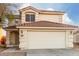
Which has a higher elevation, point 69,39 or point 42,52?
point 69,39

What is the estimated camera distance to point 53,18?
5.11 m

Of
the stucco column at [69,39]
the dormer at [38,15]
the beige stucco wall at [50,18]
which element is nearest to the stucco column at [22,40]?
the dormer at [38,15]

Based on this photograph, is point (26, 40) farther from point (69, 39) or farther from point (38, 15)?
point (69, 39)

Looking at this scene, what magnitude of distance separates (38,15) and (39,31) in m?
0.35

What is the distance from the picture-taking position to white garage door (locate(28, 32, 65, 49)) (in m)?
5.12

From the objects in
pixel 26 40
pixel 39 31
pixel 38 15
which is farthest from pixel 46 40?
pixel 38 15

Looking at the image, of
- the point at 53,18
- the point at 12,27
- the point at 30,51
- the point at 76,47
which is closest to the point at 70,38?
the point at 76,47

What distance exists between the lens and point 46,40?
5.14 m

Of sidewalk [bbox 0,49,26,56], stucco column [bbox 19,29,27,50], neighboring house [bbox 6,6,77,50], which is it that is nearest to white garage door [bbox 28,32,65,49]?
neighboring house [bbox 6,6,77,50]

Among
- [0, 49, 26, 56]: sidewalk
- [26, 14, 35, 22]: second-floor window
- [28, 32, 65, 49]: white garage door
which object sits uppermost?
[26, 14, 35, 22]: second-floor window

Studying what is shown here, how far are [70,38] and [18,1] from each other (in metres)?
1.38

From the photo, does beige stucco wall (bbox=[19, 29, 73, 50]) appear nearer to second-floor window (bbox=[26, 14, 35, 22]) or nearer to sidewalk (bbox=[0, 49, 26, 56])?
sidewalk (bbox=[0, 49, 26, 56])

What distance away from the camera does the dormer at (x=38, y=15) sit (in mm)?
5086

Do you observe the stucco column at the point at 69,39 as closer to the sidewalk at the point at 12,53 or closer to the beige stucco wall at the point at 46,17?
the beige stucco wall at the point at 46,17
